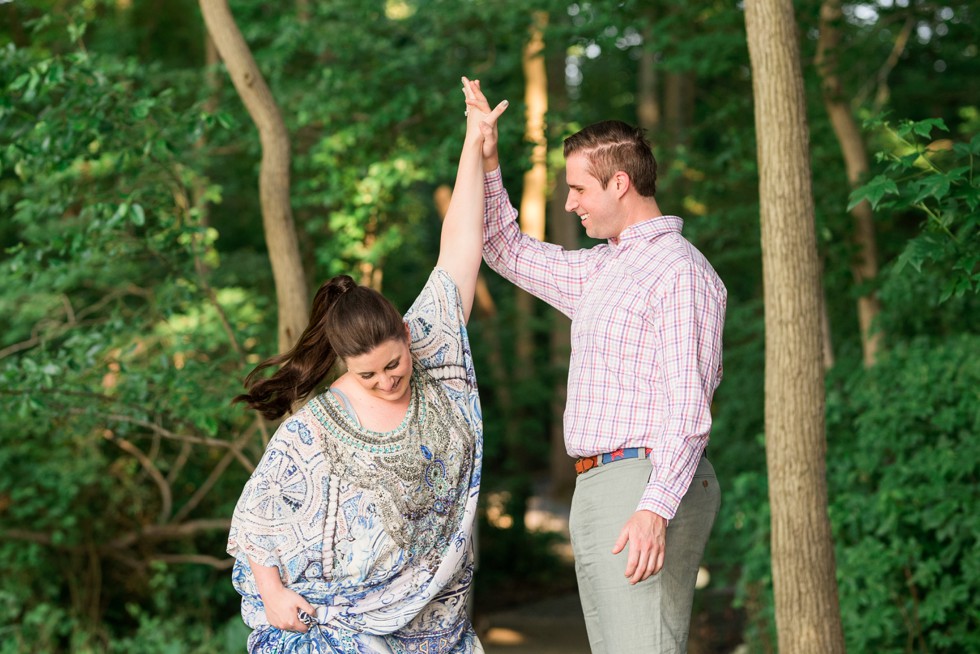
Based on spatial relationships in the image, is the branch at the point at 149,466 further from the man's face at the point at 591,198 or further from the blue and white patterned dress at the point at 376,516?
the man's face at the point at 591,198

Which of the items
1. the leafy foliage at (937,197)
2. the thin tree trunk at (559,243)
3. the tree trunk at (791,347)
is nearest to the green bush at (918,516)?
the tree trunk at (791,347)

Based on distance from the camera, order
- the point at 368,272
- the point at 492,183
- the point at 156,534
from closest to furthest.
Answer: the point at 492,183
the point at 368,272
the point at 156,534

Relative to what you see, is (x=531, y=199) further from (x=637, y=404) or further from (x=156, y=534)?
(x=637, y=404)

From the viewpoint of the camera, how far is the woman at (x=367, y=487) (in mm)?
2711

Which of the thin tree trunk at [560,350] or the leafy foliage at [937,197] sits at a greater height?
the leafy foliage at [937,197]

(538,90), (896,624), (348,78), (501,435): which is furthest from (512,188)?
(538,90)

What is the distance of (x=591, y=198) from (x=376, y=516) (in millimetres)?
981

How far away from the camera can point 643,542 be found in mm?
2639

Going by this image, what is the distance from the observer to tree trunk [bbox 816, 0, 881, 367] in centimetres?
667

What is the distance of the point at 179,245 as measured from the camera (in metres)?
5.07

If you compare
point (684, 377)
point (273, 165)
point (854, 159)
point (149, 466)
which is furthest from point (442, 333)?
point (149, 466)

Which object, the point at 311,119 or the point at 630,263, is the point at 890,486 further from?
the point at 311,119

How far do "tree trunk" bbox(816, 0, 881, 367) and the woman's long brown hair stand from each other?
434 cm

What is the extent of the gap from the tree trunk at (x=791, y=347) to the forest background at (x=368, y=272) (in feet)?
1.07
